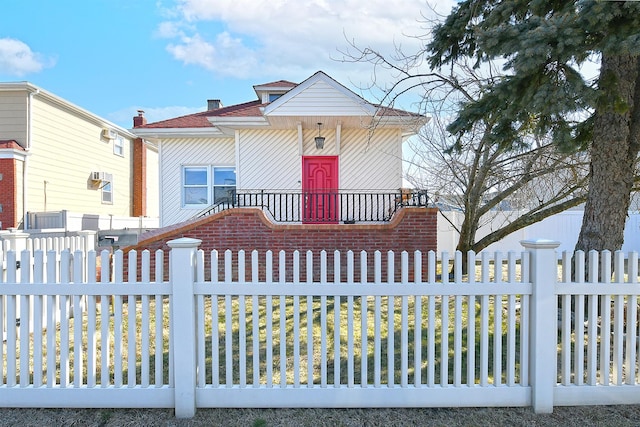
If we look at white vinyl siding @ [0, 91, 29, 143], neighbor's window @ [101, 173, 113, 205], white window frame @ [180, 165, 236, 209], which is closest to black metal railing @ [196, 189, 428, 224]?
white window frame @ [180, 165, 236, 209]

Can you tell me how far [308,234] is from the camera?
7957 millimetres

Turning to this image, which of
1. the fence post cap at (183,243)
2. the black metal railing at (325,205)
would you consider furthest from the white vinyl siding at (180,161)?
the fence post cap at (183,243)

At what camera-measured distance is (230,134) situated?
1059cm

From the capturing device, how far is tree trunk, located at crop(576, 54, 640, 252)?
4.05 m

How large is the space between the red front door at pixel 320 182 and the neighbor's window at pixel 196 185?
321cm

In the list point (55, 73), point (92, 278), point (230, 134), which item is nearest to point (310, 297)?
point (92, 278)

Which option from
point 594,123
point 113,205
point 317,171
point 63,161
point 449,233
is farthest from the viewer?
point 113,205

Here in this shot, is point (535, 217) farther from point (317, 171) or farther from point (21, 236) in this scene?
point (21, 236)

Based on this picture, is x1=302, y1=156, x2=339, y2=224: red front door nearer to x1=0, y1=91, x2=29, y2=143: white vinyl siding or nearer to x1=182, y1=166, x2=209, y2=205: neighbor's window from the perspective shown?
x1=182, y1=166, x2=209, y2=205: neighbor's window

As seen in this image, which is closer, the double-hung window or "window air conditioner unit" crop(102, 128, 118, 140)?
the double-hung window

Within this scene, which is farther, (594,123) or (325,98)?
(325,98)

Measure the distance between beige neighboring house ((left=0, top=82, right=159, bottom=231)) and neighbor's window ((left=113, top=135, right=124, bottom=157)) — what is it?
5 cm

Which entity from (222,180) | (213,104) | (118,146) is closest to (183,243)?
(222,180)

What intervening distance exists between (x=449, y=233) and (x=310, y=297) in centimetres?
1071
